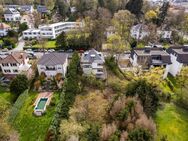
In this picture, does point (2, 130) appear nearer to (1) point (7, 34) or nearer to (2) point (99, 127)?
(2) point (99, 127)

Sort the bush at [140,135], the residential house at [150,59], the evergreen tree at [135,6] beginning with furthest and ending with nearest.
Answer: the evergreen tree at [135,6]
the residential house at [150,59]
the bush at [140,135]

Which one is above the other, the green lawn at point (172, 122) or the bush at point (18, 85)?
the bush at point (18, 85)

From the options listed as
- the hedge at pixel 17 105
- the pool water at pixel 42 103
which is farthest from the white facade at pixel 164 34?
the hedge at pixel 17 105

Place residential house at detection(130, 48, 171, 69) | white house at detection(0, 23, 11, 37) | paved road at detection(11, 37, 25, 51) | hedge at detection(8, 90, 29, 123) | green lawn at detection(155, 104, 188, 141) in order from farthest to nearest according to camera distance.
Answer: white house at detection(0, 23, 11, 37) → paved road at detection(11, 37, 25, 51) → residential house at detection(130, 48, 171, 69) → hedge at detection(8, 90, 29, 123) → green lawn at detection(155, 104, 188, 141)

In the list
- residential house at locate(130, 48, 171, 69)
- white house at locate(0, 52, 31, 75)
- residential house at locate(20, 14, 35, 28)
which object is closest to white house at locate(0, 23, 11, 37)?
residential house at locate(20, 14, 35, 28)

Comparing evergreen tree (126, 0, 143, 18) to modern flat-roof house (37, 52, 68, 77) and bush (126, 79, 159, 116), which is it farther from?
bush (126, 79, 159, 116)

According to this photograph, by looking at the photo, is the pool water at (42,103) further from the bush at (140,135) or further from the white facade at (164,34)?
the white facade at (164,34)
